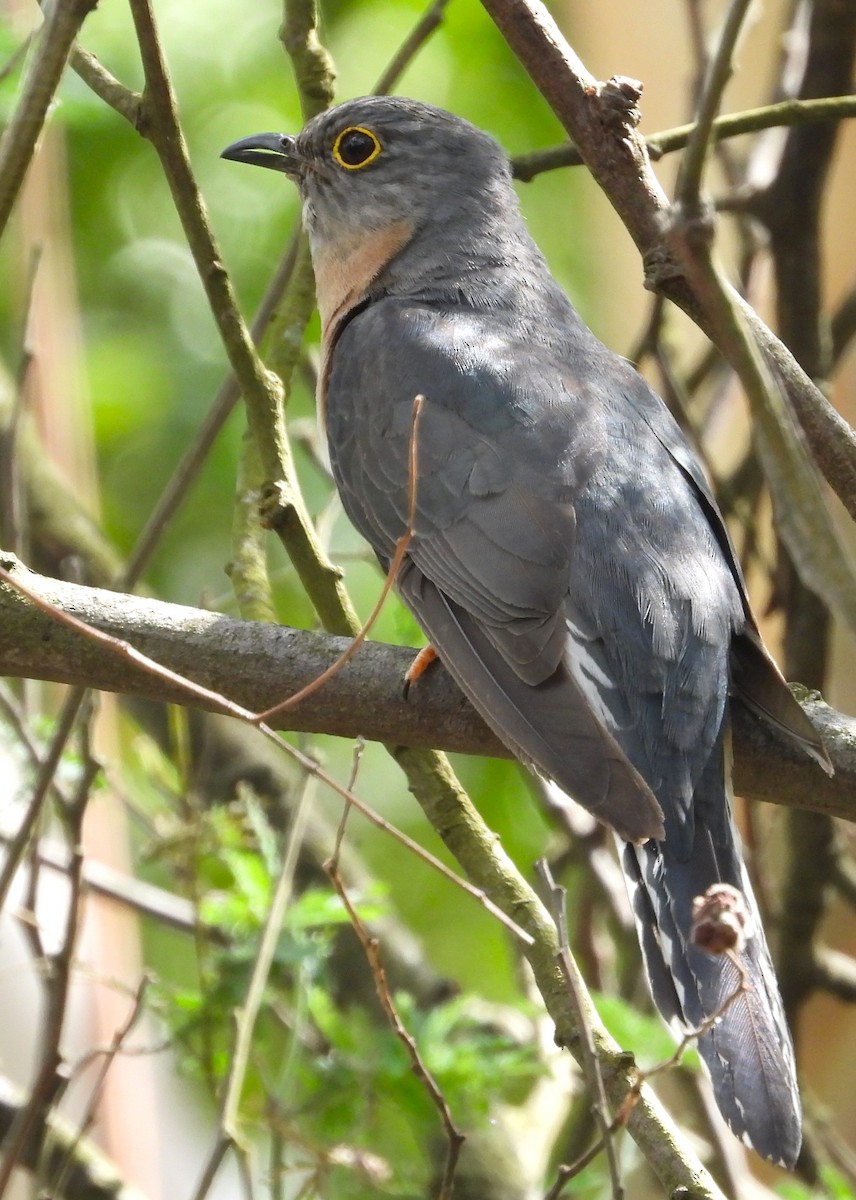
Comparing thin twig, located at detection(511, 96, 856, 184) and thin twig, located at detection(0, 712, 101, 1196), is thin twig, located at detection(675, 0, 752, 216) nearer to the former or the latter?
thin twig, located at detection(511, 96, 856, 184)

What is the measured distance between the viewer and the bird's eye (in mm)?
4613

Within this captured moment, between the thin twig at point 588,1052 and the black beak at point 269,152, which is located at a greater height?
the black beak at point 269,152

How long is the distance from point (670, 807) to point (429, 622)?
2.28ft

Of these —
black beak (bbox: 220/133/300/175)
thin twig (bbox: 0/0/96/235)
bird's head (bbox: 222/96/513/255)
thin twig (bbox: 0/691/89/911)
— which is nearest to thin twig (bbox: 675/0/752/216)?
thin twig (bbox: 0/0/96/235)

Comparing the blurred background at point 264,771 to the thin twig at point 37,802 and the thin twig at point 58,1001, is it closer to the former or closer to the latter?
the thin twig at point 58,1001

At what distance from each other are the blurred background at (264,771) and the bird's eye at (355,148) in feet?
2.46

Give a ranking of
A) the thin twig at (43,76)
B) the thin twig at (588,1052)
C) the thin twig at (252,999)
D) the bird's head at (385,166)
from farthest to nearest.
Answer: the bird's head at (385,166), the thin twig at (252,999), the thin twig at (43,76), the thin twig at (588,1052)

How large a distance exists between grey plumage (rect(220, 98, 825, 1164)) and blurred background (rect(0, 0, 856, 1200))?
695mm

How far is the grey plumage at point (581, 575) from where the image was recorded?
285cm

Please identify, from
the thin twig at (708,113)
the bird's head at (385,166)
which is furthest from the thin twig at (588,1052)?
the bird's head at (385,166)

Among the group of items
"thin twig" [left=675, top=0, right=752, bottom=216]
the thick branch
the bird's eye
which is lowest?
the thick branch

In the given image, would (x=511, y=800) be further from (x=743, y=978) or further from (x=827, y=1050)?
(x=743, y=978)

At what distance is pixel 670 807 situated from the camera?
3.09 metres

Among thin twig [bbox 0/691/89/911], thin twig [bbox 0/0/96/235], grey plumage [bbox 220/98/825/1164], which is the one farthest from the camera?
thin twig [bbox 0/691/89/911]
